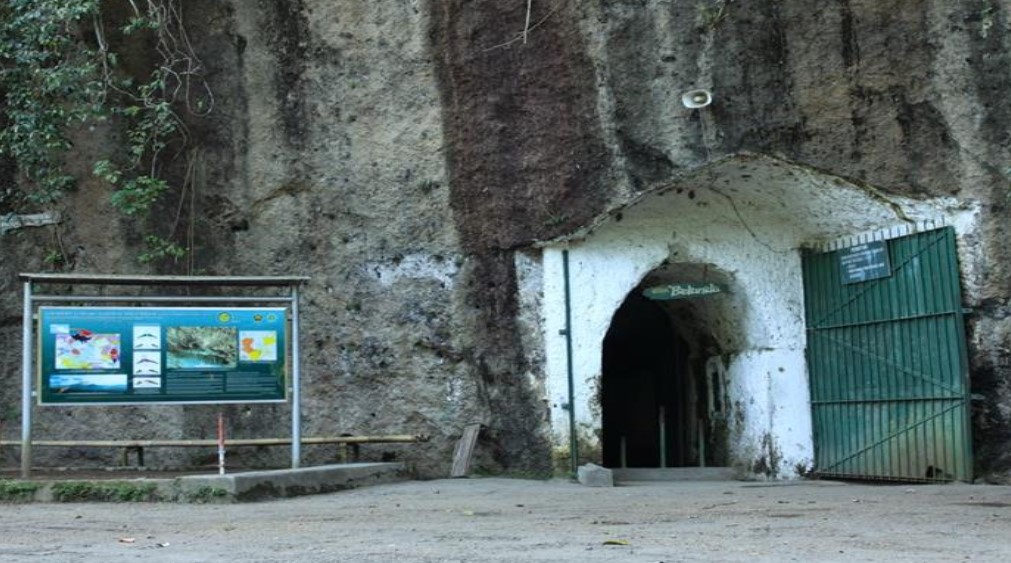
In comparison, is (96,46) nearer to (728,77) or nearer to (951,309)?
(728,77)

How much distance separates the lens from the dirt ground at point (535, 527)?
21.0 feet

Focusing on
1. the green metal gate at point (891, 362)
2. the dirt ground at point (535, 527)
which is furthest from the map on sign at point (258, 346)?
the green metal gate at point (891, 362)

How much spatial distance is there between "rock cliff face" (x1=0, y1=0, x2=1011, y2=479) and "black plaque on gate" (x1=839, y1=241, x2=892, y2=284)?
2.84 ft

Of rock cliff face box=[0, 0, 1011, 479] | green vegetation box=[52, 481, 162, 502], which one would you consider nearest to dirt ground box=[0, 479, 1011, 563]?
green vegetation box=[52, 481, 162, 502]

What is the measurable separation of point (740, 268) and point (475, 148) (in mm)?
3568

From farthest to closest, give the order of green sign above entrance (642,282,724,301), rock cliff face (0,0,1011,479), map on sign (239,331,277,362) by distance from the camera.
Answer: green sign above entrance (642,282,724,301), rock cliff face (0,0,1011,479), map on sign (239,331,277,362)

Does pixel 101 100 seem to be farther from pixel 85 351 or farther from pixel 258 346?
pixel 258 346

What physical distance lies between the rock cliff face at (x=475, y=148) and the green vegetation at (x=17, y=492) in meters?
2.84

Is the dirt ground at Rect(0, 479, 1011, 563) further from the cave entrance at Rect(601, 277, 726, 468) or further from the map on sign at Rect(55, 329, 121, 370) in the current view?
the cave entrance at Rect(601, 277, 726, 468)

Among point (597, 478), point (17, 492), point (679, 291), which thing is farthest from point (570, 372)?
point (17, 492)

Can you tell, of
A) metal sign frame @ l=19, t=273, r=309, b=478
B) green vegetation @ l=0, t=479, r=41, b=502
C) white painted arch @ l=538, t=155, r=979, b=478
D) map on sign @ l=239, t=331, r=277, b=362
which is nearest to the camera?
green vegetation @ l=0, t=479, r=41, b=502

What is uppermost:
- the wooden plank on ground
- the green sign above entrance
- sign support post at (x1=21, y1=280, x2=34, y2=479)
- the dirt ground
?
the green sign above entrance

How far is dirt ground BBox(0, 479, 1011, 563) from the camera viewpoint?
6410 mm

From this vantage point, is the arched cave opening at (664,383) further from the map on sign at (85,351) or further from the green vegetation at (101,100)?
the map on sign at (85,351)
